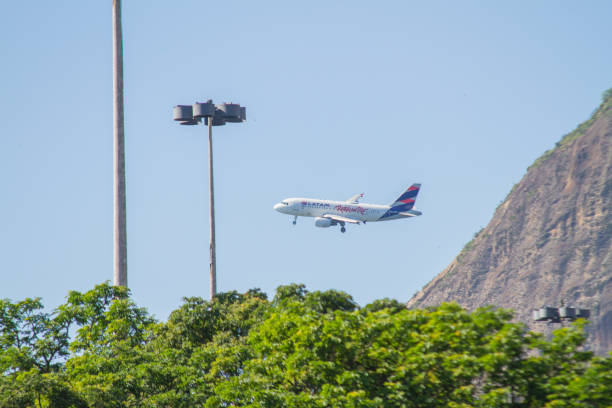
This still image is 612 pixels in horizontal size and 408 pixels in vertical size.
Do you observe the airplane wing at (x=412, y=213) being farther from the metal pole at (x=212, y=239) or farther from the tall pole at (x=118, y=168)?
the tall pole at (x=118, y=168)

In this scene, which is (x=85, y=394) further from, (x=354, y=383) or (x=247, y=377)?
(x=354, y=383)

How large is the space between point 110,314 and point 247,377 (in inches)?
675

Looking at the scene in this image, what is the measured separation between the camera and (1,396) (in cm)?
3816

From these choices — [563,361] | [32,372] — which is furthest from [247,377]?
[563,361]

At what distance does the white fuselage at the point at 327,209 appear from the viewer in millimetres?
135375

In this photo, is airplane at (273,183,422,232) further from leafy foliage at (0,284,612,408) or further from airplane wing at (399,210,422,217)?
leafy foliage at (0,284,612,408)

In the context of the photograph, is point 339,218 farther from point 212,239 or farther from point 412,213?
point 212,239

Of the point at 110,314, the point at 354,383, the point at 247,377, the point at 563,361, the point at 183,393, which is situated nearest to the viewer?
the point at 563,361

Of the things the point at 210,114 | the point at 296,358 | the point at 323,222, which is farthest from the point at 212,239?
the point at 323,222

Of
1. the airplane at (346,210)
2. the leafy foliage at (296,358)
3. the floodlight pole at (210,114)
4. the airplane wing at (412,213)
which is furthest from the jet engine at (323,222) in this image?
the leafy foliage at (296,358)

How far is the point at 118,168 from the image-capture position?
53094 millimetres

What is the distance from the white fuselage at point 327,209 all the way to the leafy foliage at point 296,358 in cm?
8117

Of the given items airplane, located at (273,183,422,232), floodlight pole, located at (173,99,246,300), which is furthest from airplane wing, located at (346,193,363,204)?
floodlight pole, located at (173,99,246,300)

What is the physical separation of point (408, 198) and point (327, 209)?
21.3m
